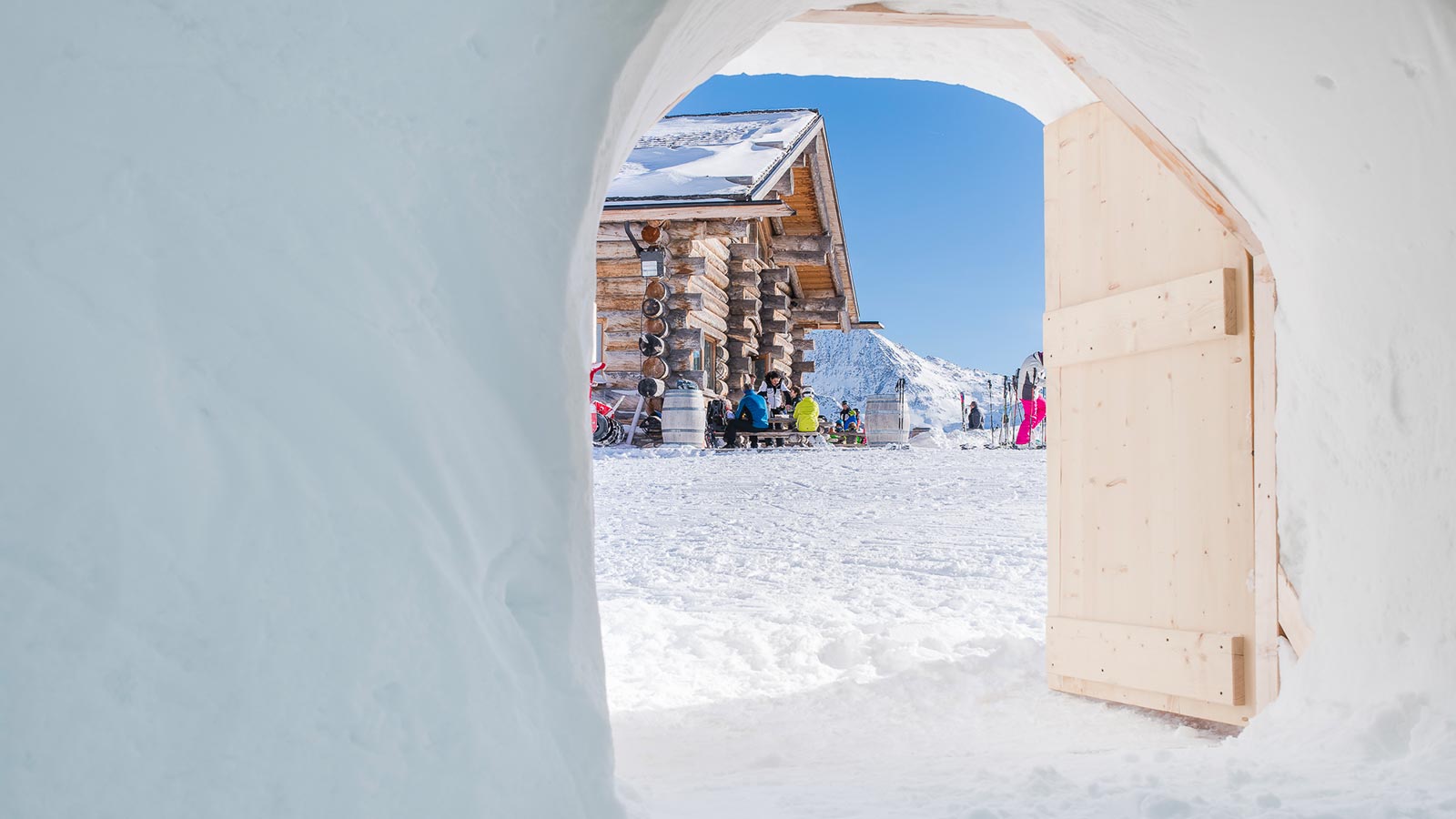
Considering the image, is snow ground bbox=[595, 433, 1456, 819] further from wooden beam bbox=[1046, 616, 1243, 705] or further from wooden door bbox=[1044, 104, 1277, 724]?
wooden door bbox=[1044, 104, 1277, 724]

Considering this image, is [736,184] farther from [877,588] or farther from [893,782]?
[893,782]

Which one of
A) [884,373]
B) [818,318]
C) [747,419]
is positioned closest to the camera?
[747,419]

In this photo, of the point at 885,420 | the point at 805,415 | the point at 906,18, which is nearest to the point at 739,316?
the point at 805,415

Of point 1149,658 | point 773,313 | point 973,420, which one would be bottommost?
point 1149,658

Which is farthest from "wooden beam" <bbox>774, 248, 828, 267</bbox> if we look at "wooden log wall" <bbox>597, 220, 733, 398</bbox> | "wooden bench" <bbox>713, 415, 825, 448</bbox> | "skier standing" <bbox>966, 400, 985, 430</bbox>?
"skier standing" <bbox>966, 400, 985, 430</bbox>

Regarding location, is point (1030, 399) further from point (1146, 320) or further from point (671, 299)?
point (1146, 320)

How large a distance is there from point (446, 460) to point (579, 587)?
0.32 metres

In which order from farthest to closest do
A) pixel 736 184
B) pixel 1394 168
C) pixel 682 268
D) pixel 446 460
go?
pixel 682 268 < pixel 736 184 < pixel 1394 168 < pixel 446 460

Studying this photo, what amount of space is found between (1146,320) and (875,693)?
1.66 m

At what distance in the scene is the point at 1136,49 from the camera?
294cm

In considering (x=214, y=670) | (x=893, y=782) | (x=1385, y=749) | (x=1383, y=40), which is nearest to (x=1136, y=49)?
(x=1383, y=40)

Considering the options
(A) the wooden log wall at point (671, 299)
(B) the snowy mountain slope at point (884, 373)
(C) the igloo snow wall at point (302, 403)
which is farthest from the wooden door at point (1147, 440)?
(B) the snowy mountain slope at point (884, 373)

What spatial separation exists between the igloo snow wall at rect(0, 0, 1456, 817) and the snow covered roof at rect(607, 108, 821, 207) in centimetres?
935

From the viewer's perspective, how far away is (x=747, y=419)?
549 inches
